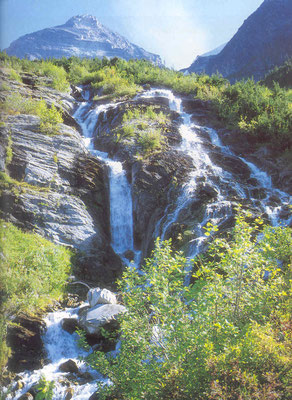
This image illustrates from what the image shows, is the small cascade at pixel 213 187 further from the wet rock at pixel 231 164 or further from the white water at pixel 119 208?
the white water at pixel 119 208

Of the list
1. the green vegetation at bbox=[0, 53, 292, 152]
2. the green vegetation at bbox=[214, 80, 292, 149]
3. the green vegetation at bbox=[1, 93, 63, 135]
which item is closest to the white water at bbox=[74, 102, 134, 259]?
the green vegetation at bbox=[0, 53, 292, 152]

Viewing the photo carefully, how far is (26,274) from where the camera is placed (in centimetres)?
782

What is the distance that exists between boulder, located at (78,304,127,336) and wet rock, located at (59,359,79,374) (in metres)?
0.87

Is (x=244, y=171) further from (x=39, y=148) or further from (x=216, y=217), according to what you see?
(x=39, y=148)

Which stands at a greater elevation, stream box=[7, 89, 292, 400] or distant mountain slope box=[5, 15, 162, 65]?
distant mountain slope box=[5, 15, 162, 65]

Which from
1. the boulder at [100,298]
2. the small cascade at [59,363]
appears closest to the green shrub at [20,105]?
the boulder at [100,298]

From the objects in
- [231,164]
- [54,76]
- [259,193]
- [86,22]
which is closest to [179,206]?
[259,193]

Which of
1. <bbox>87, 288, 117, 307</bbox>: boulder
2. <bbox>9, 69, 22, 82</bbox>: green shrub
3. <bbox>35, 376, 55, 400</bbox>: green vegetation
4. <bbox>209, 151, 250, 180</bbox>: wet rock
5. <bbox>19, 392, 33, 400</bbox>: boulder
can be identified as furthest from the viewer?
<bbox>9, 69, 22, 82</bbox>: green shrub

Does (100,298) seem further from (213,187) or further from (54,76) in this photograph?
(54,76)

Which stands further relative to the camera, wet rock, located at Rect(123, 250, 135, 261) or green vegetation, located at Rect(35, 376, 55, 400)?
wet rock, located at Rect(123, 250, 135, 261)

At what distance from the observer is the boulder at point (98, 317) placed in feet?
25.9

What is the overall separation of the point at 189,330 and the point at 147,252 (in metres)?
9.08

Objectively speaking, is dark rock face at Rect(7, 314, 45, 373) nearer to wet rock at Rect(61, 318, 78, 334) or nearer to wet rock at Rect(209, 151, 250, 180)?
wet rock at Rect(61, 318, 78, 334)

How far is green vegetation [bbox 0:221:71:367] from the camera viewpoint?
7.08 m
